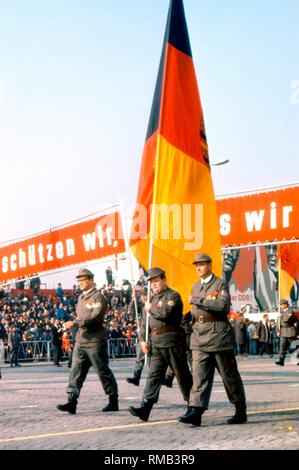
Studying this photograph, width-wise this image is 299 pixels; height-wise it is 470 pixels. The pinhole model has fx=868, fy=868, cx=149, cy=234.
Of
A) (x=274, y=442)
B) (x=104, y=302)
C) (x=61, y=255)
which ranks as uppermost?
(x=61, y=255)

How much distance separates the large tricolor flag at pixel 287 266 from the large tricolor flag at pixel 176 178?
48.0 feet

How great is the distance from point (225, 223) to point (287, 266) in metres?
7.99

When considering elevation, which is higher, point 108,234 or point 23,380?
point 108,234

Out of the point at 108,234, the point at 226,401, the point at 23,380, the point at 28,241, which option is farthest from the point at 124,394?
the point at 28,241

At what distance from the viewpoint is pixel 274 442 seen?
7582 millimetres

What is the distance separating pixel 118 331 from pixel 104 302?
2249 centimetres

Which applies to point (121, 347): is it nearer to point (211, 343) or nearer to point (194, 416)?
point (211, 343)

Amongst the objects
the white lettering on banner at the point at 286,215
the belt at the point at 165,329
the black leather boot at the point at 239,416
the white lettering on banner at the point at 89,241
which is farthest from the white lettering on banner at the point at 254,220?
the black leather boot at the point at 239,416

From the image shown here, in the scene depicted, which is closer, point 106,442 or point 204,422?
point 106,442

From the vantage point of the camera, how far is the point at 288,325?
21.8m

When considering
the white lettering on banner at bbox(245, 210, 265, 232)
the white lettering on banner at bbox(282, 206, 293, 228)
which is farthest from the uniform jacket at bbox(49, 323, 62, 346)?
the white lettering on banner at bbox(282, 206, 293, 228)

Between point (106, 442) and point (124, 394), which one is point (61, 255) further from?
point (106, 442)

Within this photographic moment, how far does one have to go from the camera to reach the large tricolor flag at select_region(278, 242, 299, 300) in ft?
100

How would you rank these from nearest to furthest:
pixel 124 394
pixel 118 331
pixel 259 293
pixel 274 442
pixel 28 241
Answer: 1. pixel 274 442
2. pixel 124 394
3. pixel 28 241
4. pixel 118 331
5. pixel 259 293
